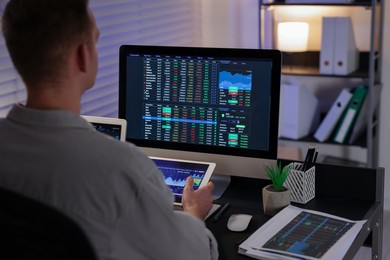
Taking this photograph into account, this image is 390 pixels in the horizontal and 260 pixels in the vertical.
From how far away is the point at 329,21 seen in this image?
3.80 m

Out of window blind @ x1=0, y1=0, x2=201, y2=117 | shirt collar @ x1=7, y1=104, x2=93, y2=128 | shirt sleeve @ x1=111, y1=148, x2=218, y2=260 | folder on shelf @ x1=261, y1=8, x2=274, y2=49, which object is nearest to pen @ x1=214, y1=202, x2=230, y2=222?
shirt sleeve @ x1=111, y1=148, x2=218, y2=260

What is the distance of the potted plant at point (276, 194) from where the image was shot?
1.84 metres

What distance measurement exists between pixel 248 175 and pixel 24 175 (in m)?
1.00

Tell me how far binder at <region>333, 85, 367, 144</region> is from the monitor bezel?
1.98 metres

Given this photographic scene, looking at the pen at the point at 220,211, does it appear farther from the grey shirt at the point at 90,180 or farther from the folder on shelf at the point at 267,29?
the folder on shelf at the point at 267,29

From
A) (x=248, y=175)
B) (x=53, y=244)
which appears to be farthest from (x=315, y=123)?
(x=53, y=244)

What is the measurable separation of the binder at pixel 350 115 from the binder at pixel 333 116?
27 mm

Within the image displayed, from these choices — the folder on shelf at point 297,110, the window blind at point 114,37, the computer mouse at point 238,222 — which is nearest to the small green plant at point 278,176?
the computer mouse at point 238,222

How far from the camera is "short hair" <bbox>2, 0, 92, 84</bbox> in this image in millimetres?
1131

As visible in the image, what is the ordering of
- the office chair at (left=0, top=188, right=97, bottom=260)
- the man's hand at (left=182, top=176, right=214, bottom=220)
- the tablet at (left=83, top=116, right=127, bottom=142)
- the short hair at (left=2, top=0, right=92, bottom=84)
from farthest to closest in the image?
the tablet at (left=83, top=116, right=127, bottom=142) < the man's hand at (left=182, top=176, right=214, bottom=220) < the short hair at (left=2, top=0, right=92, bottom=84) < the office chair at (left=0, top=188, right=97, bottom=260)

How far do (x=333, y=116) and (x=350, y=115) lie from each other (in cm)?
10

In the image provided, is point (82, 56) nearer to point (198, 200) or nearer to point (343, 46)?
point (198, 200)

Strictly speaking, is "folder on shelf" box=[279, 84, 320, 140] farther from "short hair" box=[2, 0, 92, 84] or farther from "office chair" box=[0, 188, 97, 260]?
"office chair" box=[0, 188, 97, 260]

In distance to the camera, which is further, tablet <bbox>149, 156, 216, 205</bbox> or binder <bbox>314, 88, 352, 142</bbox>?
binder <bbox>314, 88, 352, 142</bbox>
